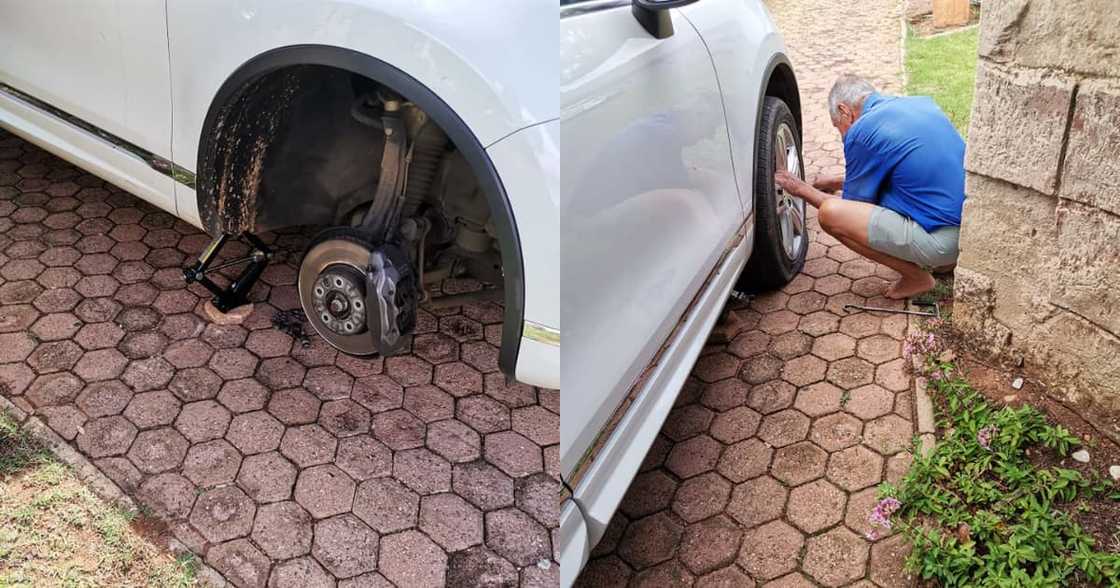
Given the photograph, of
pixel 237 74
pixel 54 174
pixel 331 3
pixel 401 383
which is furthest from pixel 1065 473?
pixel 54 174

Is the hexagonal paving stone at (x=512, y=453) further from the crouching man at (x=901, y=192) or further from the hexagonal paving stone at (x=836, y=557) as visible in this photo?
the crouching man at (x=901, y=192)

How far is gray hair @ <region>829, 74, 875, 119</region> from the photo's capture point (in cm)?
344

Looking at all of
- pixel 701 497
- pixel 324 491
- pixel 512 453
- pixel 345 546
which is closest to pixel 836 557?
pixel 701 497

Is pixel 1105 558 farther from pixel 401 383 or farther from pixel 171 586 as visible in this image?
pixel 171 586

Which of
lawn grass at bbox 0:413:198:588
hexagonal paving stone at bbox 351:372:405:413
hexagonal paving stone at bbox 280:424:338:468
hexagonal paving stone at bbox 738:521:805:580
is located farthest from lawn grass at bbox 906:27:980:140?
lawn grass at bbox 0:413:198:588

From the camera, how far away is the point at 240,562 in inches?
85.5

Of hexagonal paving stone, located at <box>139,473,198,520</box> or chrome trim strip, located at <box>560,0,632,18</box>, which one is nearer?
chrome trim strip, located at <box>560,0,632,18</box>

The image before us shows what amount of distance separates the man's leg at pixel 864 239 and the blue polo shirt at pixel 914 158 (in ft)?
0.36

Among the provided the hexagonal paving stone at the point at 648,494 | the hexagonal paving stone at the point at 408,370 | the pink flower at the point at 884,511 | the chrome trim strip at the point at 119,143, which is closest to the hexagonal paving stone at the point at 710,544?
the hexagonal paving stone at the point at 648,494

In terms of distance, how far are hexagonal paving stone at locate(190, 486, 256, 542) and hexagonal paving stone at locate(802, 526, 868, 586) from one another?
1397 mm

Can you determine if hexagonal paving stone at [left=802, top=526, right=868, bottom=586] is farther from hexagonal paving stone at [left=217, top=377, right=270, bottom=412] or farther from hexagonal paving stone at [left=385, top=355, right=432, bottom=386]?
hexagonal paving stone at [left=217, top=377, right=270, bottom=412]

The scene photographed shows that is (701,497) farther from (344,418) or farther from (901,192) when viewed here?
(901,192)

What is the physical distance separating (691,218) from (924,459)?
0.89m

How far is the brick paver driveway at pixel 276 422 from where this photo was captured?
2242 mm
